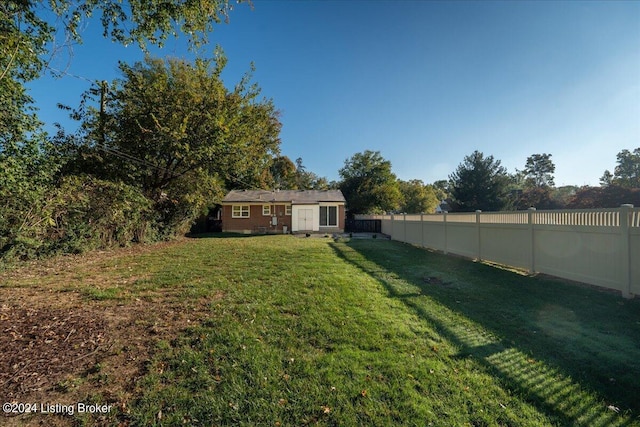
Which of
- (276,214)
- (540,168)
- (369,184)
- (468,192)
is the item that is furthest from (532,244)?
(540,168)

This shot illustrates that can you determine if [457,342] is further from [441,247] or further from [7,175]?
[7,175]

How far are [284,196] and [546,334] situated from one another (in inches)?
843

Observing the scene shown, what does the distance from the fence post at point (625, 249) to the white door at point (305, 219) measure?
18.4 metres

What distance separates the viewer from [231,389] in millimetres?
2393

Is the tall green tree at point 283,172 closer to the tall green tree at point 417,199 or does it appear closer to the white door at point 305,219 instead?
the white door at point 305,219

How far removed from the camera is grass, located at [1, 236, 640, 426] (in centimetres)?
218

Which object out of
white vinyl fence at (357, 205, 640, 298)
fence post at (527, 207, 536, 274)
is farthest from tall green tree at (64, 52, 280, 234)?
fence post at (527, 207, 536, 274)

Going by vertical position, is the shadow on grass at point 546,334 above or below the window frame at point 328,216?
below

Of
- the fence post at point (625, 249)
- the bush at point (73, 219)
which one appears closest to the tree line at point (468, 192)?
the bush at point (73, 219)

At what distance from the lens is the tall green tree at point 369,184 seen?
3375 cm

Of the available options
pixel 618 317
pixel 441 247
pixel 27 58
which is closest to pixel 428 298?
pixel 618 317

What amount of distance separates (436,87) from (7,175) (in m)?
14.1

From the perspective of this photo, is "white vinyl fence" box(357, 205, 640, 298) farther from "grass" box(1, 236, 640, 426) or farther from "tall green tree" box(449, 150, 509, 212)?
"tall green tree" box(449, 150, 509, 212)

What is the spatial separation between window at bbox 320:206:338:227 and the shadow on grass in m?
16.3
